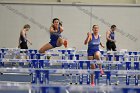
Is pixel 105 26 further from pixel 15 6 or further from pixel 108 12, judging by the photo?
pixel 15 6

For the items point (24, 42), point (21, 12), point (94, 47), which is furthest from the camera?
point (21, 12)

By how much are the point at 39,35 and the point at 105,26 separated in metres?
3.22

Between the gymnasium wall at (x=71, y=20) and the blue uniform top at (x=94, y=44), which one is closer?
the blue uniform top at (x=94, y=44)

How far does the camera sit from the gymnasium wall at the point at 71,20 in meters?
18.8

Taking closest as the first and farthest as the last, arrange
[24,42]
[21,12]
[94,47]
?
[94,47]
[24,42]
[21,12]

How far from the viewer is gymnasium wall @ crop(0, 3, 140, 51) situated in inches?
739

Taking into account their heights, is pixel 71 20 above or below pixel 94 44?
above

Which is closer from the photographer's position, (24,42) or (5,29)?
(24,42)

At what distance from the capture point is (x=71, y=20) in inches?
747

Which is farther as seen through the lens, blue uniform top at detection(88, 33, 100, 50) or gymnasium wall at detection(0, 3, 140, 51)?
gymnasium wall at detection(0, 3, 140, 51)

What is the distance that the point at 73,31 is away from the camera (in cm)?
1905

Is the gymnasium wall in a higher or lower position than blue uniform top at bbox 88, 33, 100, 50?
higher

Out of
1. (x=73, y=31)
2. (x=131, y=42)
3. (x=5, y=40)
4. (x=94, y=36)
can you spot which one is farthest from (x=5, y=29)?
(x=94, y=36)

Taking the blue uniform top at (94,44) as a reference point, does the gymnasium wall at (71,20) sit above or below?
above
